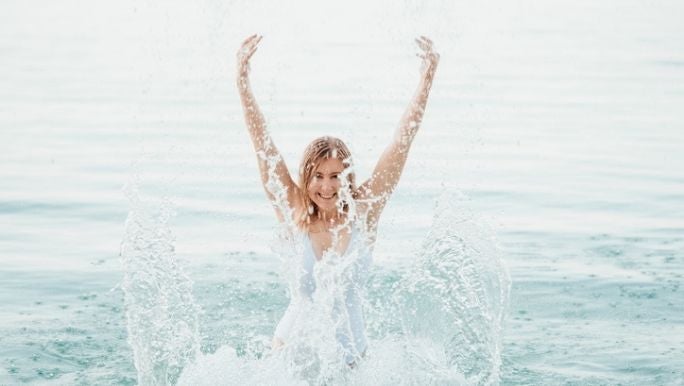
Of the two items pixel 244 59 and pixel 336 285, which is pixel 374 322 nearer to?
pixel 336 285

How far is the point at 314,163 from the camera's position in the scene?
5648mm

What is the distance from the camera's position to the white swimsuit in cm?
565

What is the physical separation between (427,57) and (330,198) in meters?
0.84

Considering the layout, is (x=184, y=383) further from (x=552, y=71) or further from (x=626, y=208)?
(x=552, y=71)

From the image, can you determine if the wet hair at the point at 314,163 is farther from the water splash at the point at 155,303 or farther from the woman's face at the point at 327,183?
the water splash at the point at 155,303

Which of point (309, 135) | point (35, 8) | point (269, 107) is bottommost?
point (309, 135)

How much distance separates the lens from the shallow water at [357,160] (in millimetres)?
7465

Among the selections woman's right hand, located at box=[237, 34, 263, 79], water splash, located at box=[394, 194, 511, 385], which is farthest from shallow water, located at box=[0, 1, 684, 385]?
woman's right hand, located at box=[237, 34, 263, 79]

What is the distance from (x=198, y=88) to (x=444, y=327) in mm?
9993

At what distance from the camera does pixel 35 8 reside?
26656 mm

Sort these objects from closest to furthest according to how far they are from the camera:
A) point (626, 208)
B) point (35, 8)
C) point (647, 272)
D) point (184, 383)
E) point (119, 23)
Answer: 1. point (184, 383)
2. point (647, 272)
3. point (626, 208)
4. point (119, 23)
5. point (35, 8)

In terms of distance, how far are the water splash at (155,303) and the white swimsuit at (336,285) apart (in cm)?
100

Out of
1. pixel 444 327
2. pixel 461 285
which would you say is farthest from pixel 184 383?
pixel 461 285

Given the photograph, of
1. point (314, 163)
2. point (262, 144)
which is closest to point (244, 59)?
point (262, 144)
